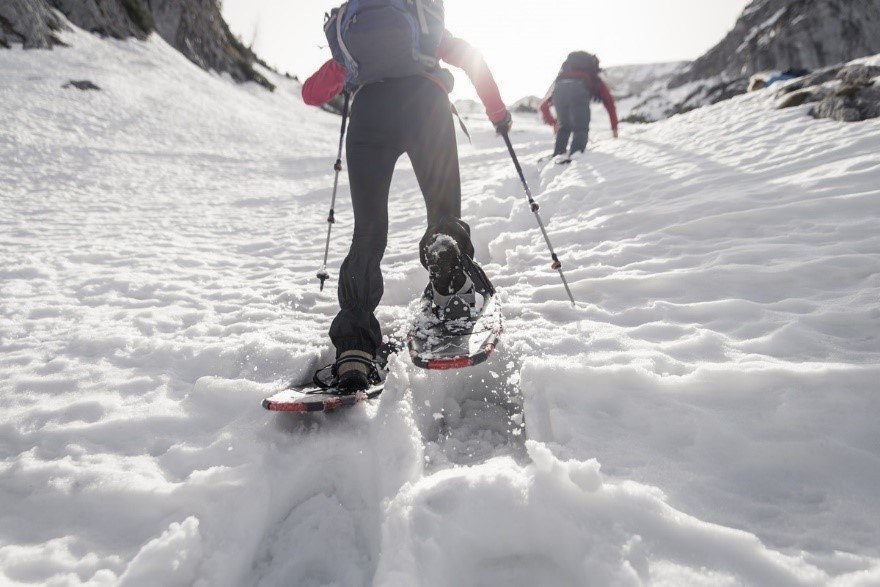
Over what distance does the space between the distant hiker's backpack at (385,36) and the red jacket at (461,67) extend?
3.8 inches

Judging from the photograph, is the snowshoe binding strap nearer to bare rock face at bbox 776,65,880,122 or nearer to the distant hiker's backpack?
the distant hiker's backpack

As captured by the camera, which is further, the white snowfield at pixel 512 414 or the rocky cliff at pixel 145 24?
the rocky cliff at pixel 145 24

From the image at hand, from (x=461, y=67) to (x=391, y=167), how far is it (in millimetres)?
838

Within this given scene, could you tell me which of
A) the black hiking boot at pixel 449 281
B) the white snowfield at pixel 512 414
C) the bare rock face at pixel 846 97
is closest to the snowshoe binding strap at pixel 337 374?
the white snowfield at pixel 512 414

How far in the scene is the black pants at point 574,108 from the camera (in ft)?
28.2

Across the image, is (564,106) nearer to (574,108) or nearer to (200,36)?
(574,108)

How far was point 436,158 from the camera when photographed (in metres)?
2.71

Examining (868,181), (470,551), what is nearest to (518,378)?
(470,551)

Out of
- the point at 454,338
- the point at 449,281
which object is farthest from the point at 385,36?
the point at 454,338

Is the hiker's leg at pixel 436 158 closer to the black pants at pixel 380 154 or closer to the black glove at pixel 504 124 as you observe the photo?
the black pants at pixel 380 154

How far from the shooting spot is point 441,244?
2.61m

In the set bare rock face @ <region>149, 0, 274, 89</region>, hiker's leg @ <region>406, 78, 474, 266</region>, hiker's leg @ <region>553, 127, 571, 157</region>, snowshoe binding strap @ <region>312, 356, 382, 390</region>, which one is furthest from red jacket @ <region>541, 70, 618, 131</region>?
bare rock face @ <region>149, 0, 274, 89</region>

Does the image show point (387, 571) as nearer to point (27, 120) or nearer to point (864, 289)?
point (864, 289)

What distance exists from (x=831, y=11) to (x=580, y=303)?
5232cm
